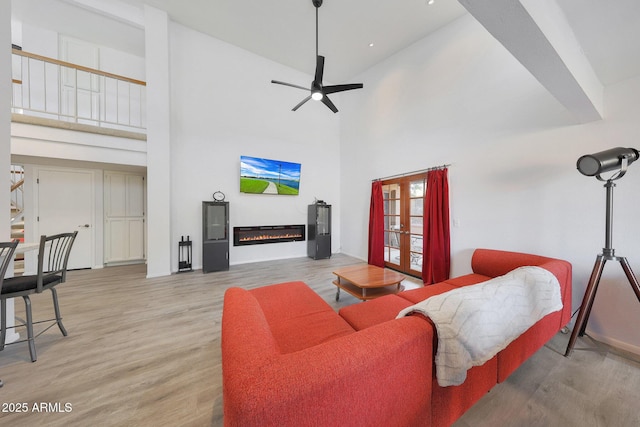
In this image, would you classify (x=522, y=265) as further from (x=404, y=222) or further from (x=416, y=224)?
(x=404, y=222)

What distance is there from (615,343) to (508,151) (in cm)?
224

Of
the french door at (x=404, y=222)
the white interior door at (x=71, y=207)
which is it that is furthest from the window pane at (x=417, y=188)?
the white interior door at (x=71, y=207)

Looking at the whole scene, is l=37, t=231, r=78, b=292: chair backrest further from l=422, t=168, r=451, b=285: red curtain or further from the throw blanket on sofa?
l=422, t=168, r=451, b=285: red curtain

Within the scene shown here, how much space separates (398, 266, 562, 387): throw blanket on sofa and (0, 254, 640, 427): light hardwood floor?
29 centimetres

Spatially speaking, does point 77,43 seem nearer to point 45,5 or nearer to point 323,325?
point 45,5

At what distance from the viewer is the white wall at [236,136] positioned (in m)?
4.20

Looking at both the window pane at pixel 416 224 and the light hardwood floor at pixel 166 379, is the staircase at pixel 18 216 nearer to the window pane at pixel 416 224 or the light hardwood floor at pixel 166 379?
the light hardwood floor at pixel 166 379

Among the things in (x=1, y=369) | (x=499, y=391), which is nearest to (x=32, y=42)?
(x=1, y=369)

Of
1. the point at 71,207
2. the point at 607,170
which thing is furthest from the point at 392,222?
the point at 71,207

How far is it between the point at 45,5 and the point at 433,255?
802cm

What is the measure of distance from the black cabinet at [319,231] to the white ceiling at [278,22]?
3.53 m

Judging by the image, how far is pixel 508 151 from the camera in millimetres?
2748

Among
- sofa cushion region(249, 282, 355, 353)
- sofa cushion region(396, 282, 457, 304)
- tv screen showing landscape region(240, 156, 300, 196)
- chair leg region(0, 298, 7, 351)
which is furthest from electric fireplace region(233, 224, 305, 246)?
sofa cushion region(396, 282, 457, 304)

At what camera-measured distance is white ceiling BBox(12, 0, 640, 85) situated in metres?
3.49
